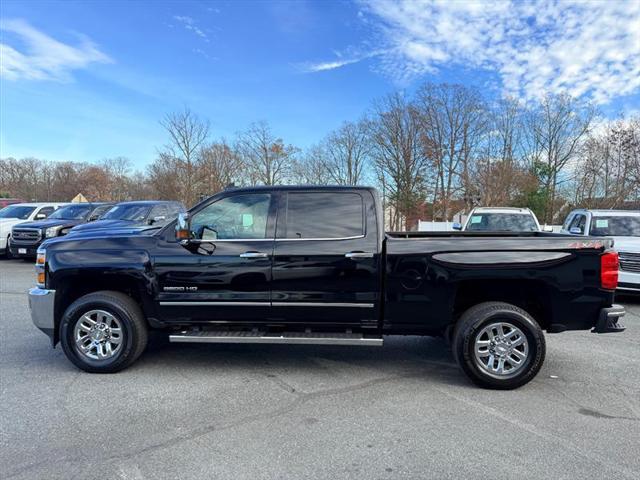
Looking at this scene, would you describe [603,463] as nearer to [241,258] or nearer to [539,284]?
[539,284]

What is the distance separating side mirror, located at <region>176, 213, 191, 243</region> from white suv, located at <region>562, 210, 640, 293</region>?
289 inches

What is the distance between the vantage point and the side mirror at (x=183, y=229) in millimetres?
4383

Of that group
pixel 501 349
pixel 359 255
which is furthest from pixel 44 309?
pixel 501 349

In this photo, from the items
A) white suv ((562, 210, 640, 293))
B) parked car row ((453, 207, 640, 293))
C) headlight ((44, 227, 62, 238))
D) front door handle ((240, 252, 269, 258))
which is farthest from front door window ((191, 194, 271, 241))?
headlight ((44, 227, 62, 238))

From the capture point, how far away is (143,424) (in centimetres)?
342

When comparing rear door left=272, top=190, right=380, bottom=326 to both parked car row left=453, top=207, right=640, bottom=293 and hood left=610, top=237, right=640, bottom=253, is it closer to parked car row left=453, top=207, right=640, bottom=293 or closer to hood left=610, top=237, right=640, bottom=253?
parked car row left=453, top=207, right=640, bottom=293

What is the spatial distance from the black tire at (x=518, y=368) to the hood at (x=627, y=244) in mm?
5028

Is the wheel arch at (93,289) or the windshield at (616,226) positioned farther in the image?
the windshield at (616,226)

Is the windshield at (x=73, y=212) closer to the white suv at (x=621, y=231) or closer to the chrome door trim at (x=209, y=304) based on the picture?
the chrome door trim at (x=209, y=304)

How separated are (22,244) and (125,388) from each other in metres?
11.3

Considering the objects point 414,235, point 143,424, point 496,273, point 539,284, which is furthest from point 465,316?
point 143,424

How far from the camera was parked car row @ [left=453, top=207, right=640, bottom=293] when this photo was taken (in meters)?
7.95

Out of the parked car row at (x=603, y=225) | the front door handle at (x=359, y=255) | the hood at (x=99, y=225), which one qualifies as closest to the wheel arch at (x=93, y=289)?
the front door handle at (x=359, y=255)

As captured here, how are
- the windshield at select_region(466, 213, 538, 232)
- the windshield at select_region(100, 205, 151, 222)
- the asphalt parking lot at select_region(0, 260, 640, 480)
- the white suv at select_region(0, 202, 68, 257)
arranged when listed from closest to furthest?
the asphalt parking lot at select_region(0, 260, 640, 480), the windshield at select_region(466, 213, 538, 232), the windshield at select_region(100, 205, 151, 222), the white suv at select_region(0, 202, 68, 257)
